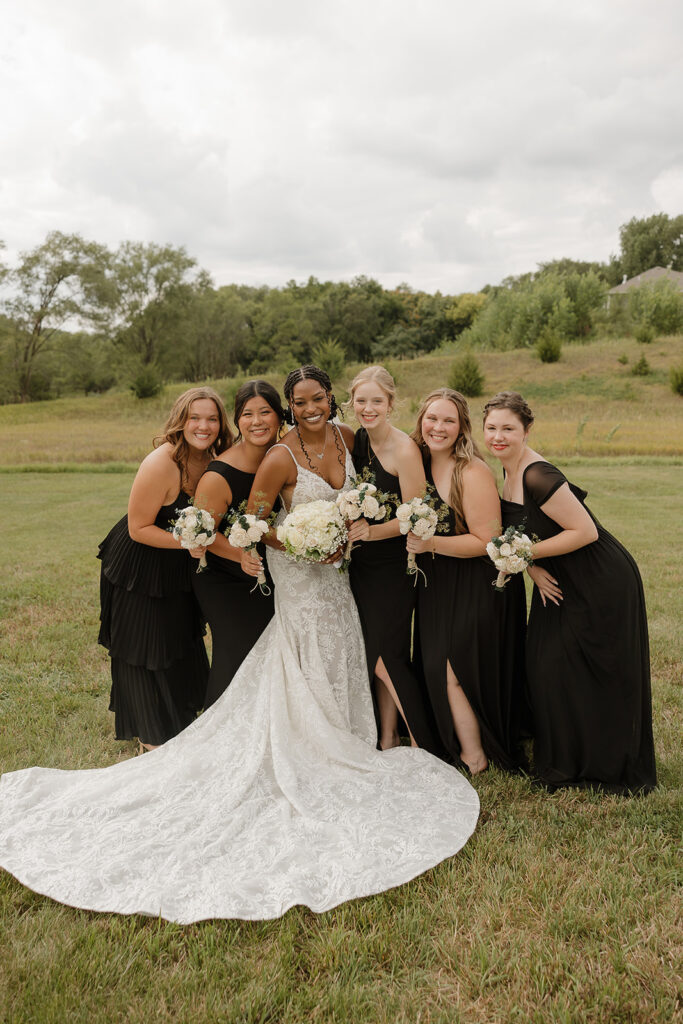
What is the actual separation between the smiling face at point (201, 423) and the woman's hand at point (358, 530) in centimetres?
121

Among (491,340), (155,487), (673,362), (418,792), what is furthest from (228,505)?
(491,340)

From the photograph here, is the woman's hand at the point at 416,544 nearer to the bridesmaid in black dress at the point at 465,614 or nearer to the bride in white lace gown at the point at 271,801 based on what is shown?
the bridesmaid in black dress at the point at 465,614

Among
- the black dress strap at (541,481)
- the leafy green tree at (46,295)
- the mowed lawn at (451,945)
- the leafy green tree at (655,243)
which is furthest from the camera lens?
the leafy green tree at (655,243)

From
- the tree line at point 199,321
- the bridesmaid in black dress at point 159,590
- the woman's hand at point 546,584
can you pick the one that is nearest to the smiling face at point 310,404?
the bridesmaid in black dress at point 159,590

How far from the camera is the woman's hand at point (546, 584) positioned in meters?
4.43

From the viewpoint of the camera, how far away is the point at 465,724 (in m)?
4.67

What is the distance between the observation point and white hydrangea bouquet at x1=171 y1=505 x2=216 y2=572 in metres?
4.20

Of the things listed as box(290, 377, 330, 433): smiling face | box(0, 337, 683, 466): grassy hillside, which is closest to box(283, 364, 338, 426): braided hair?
box(290, 377, 330, 433): smiling face

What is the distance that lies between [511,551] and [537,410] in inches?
1197

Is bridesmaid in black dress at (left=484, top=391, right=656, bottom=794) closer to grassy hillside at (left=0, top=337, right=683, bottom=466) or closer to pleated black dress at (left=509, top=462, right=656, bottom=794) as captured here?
pleated black dress at (left=509, top=462, right=656, bottom=794)

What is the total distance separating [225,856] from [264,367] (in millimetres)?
60456

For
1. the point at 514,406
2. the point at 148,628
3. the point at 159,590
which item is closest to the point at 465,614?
the point at 514,406

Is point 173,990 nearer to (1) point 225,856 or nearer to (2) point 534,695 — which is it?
(1) point 225,856

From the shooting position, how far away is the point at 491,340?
182 ft
